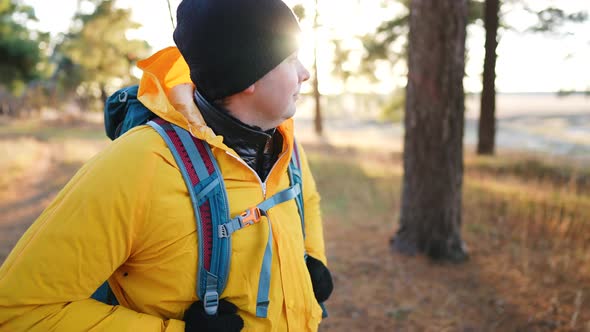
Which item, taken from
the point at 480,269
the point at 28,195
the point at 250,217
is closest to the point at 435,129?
the point at 480,269

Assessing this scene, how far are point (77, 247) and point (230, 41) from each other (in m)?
0.82

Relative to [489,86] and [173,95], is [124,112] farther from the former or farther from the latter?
[489,86]

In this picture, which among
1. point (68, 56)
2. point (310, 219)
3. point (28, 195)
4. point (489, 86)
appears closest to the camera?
point (310, 219)

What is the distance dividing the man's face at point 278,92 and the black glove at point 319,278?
0.81 m

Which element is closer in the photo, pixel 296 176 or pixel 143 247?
pixel 143 247

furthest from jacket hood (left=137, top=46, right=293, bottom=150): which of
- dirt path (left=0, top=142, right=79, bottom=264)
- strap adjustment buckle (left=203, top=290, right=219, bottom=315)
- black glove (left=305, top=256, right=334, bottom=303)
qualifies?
dirt path (left=0, top=142, right=79, bottom=264)

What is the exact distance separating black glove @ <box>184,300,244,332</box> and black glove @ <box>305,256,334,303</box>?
0.57 meters

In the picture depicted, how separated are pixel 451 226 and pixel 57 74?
28.9 meters

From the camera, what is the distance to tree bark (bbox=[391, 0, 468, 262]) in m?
4.32

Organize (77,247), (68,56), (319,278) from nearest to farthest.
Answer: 1. (77,247)
2. (319,278)
3. (68,56)

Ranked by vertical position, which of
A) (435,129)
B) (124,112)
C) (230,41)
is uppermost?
(230,41)

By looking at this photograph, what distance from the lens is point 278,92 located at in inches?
59.7

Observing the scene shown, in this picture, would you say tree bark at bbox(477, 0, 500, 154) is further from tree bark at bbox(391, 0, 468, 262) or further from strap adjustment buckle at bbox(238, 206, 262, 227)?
strap adjustment buckle at bbox(238, 206, 262, 227)

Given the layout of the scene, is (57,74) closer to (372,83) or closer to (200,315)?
(372,83)
